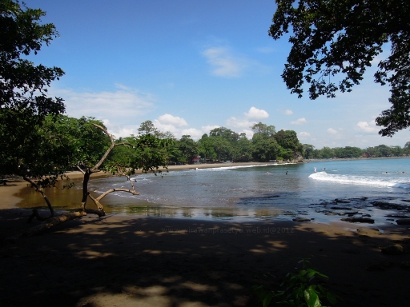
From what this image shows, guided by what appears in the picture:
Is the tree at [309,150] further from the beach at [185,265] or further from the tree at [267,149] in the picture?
the beach at [185,265]

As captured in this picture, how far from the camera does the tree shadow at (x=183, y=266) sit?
3.64 meters

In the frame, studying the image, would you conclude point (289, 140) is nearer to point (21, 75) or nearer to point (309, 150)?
point (309, 150)

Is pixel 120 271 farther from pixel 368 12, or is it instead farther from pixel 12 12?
pixel 368 12

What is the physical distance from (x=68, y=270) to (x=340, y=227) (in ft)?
29.1

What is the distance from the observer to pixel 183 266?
4879mm

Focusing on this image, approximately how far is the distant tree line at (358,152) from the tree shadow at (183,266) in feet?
524

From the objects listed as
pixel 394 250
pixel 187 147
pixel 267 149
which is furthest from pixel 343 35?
pixel 267 149

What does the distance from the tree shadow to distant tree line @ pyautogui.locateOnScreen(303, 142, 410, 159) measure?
159835 millimetres

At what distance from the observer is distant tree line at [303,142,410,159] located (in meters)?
161

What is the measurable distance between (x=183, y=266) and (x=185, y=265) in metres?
0.07

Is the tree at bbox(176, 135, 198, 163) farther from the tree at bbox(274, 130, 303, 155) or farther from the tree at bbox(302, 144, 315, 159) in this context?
the tree at bbox(302, 144, 315, 159)

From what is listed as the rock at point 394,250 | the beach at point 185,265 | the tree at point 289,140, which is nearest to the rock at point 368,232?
the beach at point 185,265

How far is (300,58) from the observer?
8570 mm

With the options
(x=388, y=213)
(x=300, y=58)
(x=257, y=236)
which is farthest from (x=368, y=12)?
(x=388, y=213)
